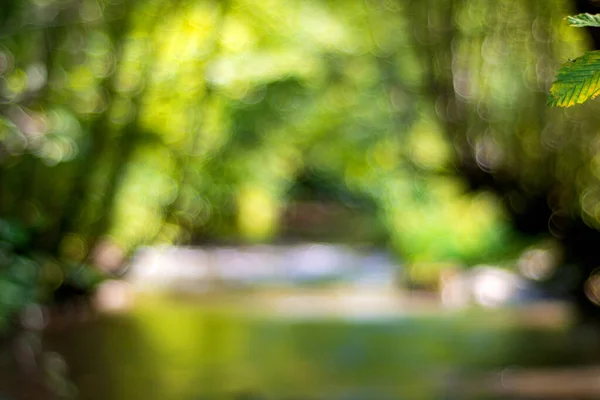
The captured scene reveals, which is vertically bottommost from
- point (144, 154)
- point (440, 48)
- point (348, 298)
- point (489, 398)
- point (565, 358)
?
point (348, 298)

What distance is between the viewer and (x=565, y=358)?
24.7 ft

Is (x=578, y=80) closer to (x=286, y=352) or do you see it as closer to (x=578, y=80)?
(x=578, y=80)

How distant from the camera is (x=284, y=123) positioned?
45.3 feet

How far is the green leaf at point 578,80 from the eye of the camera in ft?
5.70

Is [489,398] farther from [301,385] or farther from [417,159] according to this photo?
[417,159]

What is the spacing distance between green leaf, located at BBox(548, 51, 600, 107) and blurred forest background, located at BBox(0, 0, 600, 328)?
16.2 feet

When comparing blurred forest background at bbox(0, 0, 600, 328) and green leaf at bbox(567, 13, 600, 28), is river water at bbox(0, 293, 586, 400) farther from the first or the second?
green leaf at bbox(567, 13, 600, 28)

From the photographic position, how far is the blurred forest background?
9.29m

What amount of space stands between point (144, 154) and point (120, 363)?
14.2 feet

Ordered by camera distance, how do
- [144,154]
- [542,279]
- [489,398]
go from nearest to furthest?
1. [489,398]
2. [144,154]
3. [542,279]

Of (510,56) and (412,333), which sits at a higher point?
(510,56)

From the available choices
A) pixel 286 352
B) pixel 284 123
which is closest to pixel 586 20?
pixel 286 352

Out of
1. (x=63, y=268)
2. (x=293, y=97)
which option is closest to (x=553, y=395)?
(x=63, y=268)

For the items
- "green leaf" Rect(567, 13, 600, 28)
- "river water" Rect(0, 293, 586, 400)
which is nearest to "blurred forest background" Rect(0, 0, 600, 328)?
"river water" Rect(0, 293, 586, 400)
